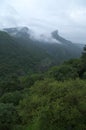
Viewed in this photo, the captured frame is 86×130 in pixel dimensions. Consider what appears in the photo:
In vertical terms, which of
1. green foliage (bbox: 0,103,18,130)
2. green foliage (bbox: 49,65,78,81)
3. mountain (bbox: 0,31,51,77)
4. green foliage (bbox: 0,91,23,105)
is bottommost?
green foliage (bbox: 0,103,18,130)

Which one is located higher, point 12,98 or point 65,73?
point 65,73

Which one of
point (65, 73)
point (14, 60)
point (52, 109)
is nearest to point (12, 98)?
point (65, 73)

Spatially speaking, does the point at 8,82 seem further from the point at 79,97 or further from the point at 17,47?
the point at 17,47

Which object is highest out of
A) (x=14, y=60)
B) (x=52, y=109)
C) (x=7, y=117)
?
(x=14, y=60)

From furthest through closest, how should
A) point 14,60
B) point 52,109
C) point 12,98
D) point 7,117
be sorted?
1. point 14,60
2. point 12,98
3. point 7,117
4. point 52,109

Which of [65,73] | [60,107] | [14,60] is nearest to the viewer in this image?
[60,107]

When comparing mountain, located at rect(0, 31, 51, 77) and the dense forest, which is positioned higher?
mountain, located at rect(0, 31, 51, 77)

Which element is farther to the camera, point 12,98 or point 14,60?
point 14,60

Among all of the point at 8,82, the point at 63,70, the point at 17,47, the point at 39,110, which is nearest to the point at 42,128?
the point at 39,110

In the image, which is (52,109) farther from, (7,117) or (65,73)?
(65,73)

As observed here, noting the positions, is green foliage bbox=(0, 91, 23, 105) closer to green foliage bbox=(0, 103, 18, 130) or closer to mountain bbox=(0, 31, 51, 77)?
green foliage bbox=(0, 103, 18, 130)

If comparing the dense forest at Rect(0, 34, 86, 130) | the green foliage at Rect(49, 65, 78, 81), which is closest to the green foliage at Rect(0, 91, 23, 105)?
the dense forest at Rect(0, 34, 86, 130)

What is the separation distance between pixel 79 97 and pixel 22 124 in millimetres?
10021

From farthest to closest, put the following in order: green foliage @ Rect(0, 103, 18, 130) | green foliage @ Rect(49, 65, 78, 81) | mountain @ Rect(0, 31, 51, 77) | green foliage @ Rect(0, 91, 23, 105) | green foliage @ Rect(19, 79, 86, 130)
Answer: mountain @ Rect(0, 31, 51, 77)
green foliage @ Rect(49, 65, 78, 81)
green foliage @ Rect(0, 91, 23, 105)
green foliage @ Rect(0, 103, 18, 130)
green foliage @ Rect(19, 79, 86, 130)
